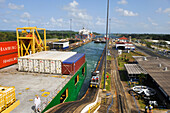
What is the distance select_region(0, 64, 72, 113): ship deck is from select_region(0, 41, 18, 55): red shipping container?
560 cm

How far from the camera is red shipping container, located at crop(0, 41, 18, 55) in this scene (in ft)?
104

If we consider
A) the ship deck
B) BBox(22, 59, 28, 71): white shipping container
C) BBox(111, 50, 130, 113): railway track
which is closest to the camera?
the ship deck

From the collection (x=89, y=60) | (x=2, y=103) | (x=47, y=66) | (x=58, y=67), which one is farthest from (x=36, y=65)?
(x=89, y=60)

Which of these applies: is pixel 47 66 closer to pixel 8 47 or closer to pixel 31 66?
pixel 31 66

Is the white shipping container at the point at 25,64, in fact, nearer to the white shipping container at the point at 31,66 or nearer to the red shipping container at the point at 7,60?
the white shipping container at the point at 31,66

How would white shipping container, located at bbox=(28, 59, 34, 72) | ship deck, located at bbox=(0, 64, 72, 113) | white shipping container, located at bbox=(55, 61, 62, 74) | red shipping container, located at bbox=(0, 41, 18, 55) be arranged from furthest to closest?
red shipping container, located at bbox=(0, 41, 18, 55) < white shipping container, located at bbox=(28, 59, 34, 72) < white shipping container, located at bbox=(55, 61, 62, 74) < ship deck, located at bbox=(0, 64, 72, 113)

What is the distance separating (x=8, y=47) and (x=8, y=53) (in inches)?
59.7

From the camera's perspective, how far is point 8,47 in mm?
34000

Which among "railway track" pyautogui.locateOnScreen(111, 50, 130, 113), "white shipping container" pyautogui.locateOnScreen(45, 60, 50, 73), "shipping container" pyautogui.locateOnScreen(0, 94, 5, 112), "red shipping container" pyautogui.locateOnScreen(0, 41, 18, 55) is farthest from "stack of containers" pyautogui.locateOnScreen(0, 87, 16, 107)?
"red shipping container" pyautogui.locateOnScreen(0, 41, 18, 55)

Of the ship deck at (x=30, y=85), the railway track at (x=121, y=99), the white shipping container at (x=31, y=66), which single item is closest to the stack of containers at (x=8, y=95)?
the ship deck at (x=30, y=85)

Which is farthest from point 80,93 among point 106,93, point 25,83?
point 25,83

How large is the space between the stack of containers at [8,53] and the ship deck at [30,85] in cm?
413

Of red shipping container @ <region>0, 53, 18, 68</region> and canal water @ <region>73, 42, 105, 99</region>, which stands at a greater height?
red shipping container @ <region>0, 53, 18, 68</region>

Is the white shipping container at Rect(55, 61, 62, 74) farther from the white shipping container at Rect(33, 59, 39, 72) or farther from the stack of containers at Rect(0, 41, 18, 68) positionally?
the stack of containers at Rect(0, 41, 18, 68)
